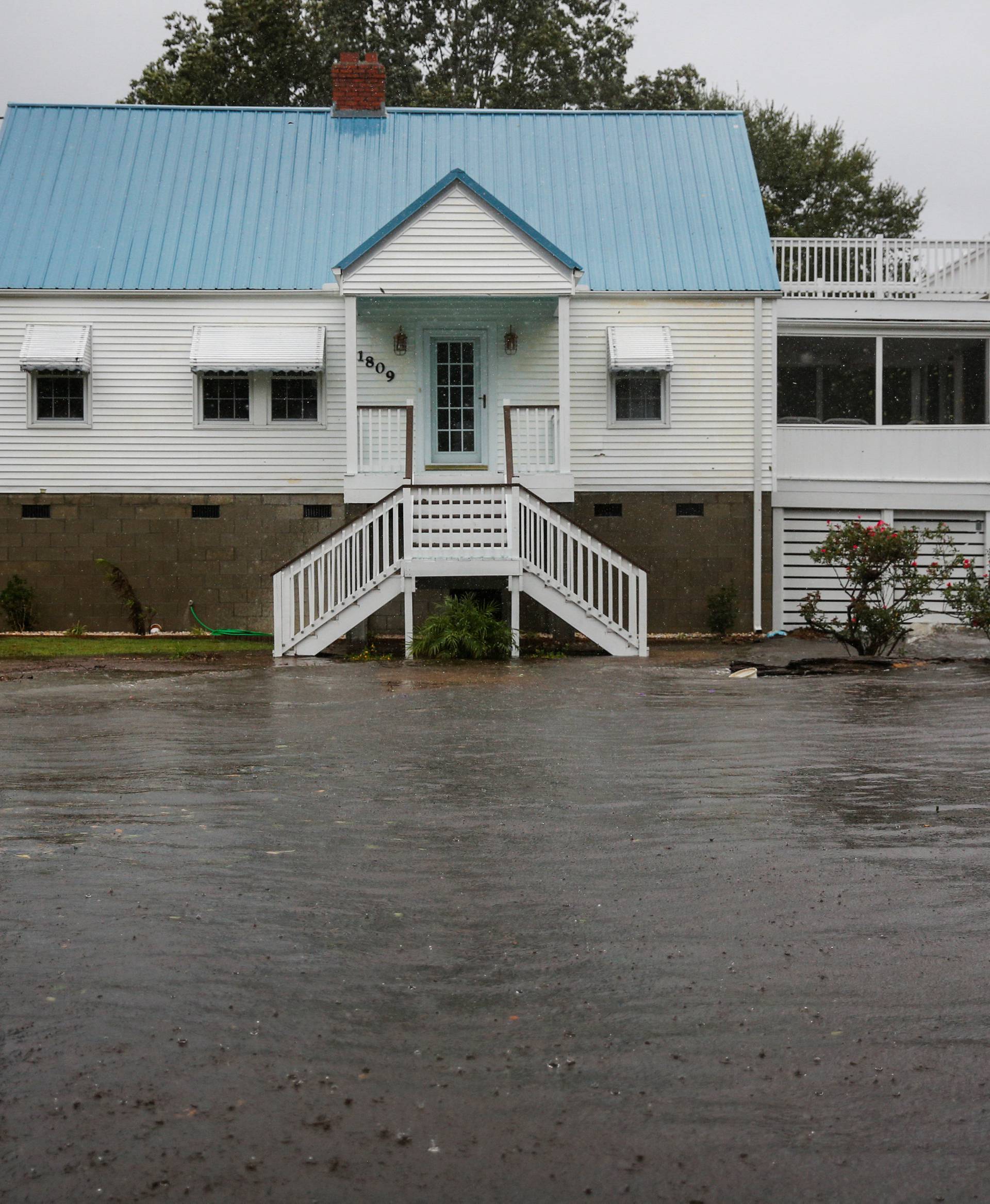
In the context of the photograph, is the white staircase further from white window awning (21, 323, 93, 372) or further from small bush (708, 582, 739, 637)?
white window awning (21, 323, 93, 372)

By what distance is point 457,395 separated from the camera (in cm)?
2148

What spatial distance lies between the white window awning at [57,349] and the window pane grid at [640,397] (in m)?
7.66

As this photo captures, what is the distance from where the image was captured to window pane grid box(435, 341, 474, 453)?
21.4 m

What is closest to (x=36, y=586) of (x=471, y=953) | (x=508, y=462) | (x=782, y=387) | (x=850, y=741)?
(x=508, y=462)

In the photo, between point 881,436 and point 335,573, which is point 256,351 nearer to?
point 335,573

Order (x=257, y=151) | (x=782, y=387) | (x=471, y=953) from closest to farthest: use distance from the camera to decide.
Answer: (x=471, y=953)
(x=257, y=151)
(x=782, y=387)

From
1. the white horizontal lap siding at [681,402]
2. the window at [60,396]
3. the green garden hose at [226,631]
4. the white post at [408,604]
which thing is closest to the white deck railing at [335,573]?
the white post at [408,604]

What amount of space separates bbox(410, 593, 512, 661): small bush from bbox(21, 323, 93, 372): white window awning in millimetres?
6928

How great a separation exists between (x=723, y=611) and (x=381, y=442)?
5.52m

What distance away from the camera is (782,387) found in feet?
81.5

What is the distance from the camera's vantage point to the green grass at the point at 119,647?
57.5ft

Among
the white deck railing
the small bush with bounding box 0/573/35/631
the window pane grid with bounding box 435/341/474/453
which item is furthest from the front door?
the small bush with bounding box 0/573/35/631

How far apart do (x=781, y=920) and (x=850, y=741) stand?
4.84 meters

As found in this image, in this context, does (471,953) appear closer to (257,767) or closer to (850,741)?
(257,767)
